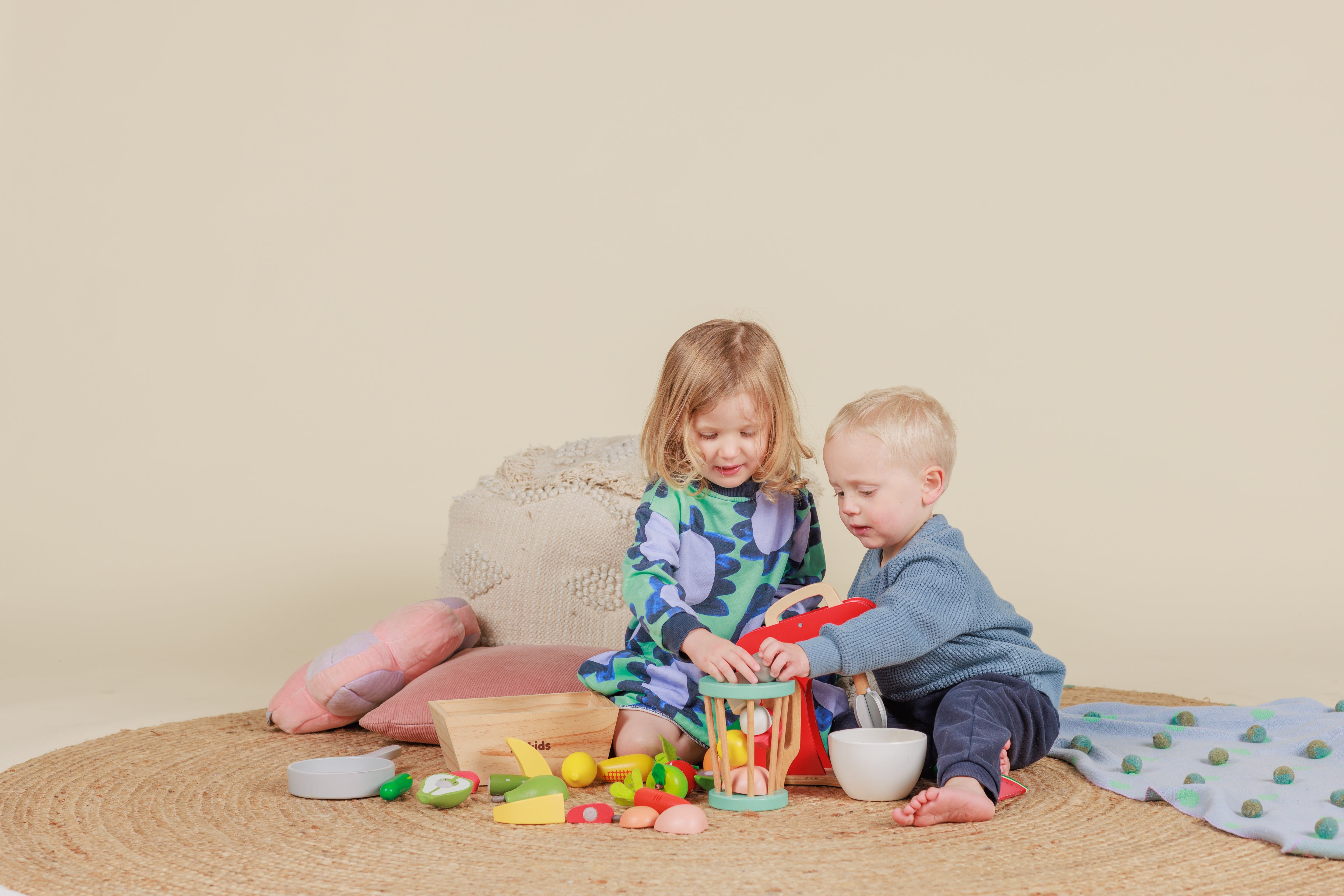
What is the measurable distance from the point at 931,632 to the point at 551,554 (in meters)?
1.20

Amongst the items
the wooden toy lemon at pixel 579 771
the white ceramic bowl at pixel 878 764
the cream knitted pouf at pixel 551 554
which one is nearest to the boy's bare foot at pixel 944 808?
the white ceramic bowl at pixel 878 764

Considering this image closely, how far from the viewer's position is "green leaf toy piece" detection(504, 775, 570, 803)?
1.98m

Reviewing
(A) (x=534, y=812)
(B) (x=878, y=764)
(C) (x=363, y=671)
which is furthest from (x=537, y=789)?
(C) (x=363, y=671)

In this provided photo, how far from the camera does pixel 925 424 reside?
7.34 ft

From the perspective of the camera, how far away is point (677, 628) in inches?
85.1

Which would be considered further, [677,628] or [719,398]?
[719,398]

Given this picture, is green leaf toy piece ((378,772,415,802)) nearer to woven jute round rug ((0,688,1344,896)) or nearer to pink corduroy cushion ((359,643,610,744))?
woven jute round rug ((0,688,1344,896))

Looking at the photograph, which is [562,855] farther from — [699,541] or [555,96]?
[555,96]

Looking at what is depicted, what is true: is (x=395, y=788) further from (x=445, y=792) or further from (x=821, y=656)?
(x=821, y=656)

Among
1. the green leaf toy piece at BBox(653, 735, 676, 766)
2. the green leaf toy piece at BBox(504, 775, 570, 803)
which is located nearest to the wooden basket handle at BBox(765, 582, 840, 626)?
the green leaf toy piece at BBox(653, 735, 676, 766)

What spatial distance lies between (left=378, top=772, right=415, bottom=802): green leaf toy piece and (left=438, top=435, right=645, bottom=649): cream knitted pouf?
2.95 ft

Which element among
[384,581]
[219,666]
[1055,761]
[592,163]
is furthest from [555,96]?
[1055,761]

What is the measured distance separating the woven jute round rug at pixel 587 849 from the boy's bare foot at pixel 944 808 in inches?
0.7

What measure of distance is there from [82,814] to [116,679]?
151 cm
